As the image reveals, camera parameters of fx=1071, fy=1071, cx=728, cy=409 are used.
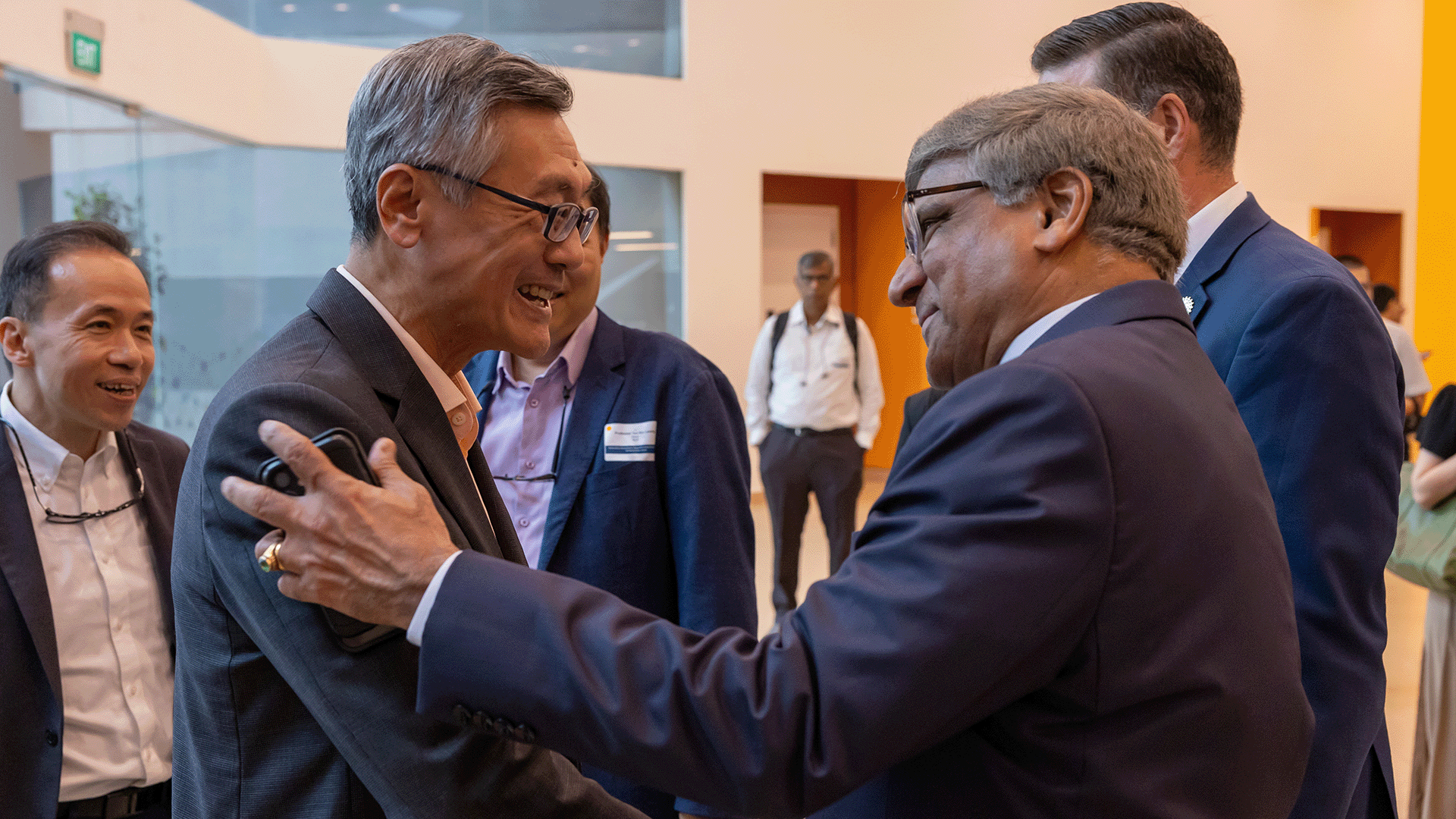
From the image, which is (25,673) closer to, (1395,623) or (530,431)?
(530,431)

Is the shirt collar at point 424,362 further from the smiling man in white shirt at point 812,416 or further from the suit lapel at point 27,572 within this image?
the smiling man in white shirt at point 812,416

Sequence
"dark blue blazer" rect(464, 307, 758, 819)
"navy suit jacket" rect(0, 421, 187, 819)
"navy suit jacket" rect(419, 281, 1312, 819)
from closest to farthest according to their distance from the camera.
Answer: "navy suit jacket" rect(419, 281, 1312, 819) < "navy suit jacket" rect(0, 421, 187, 819) < "dark blue blazer" rect(464, 307, 758, 819)

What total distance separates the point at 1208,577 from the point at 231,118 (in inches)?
327

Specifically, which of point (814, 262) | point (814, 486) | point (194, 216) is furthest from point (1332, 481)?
point (194, 216)

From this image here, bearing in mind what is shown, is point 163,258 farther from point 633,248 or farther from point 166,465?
point 166,465

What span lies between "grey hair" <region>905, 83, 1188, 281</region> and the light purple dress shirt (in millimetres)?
1219

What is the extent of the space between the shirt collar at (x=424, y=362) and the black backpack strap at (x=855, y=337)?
5364mm

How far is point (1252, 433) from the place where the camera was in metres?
1.67

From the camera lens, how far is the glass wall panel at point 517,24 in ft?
27.8

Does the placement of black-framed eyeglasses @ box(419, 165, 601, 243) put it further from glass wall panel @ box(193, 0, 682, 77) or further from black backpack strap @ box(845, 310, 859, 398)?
glass wall panel @ box(193, 0, 682, 77)

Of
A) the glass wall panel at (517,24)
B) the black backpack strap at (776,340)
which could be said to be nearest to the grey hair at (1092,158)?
the black backpack strap at (776,340)

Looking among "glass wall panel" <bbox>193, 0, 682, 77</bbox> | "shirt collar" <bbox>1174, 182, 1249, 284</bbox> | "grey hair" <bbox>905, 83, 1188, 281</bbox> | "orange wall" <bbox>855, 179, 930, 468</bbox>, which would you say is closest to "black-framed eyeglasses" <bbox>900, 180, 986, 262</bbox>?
"grey hair" <bbox>905, 83, 1188, 281</bbox>

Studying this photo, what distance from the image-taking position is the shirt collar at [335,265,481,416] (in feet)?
4.55

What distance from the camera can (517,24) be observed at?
368 inches
